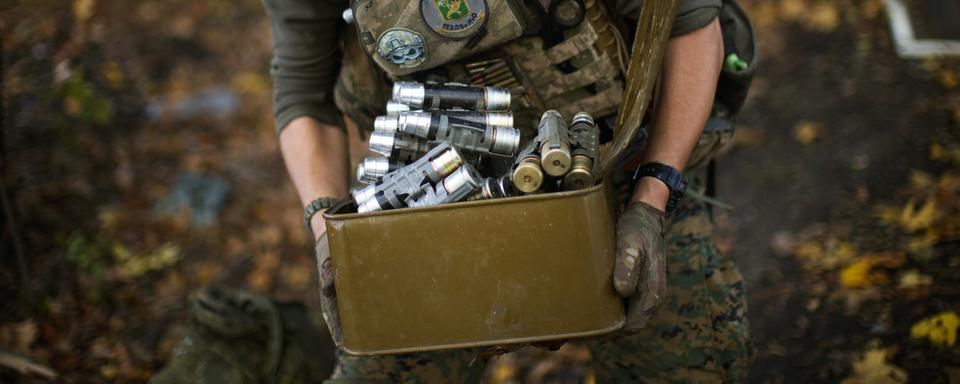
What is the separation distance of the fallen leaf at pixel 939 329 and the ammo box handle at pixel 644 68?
2.26 meters

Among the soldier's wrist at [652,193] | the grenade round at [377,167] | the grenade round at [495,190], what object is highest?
the grenade round at [495,190]

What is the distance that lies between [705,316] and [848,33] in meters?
4.02

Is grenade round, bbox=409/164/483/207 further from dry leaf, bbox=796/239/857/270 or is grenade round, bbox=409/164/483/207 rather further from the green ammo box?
dry leaf, bbox=796/239/857/270

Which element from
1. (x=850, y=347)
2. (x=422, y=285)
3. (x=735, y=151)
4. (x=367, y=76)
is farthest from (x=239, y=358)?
(x=735, y=151)

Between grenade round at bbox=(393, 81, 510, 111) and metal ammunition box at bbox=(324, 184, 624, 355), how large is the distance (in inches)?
21.9

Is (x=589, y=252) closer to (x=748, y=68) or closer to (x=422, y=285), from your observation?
(x=422, y=285)

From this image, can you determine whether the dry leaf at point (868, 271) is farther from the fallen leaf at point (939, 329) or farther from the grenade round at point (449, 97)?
the grenade round at point (449, 97)

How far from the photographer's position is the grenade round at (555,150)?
2.21 metres

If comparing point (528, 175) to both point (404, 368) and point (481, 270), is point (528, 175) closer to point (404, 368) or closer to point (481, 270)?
point (481, 270)

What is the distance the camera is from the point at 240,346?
4.12 meters

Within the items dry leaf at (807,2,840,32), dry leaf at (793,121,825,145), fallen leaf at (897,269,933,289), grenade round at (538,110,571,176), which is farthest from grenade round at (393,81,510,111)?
dry leaf at (807,2,840,32)

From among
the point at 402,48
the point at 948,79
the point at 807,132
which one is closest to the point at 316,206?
the point at 402,48

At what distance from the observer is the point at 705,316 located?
3.05 m

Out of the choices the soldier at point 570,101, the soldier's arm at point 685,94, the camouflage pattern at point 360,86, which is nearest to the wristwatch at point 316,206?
the soldier at point 570,101
